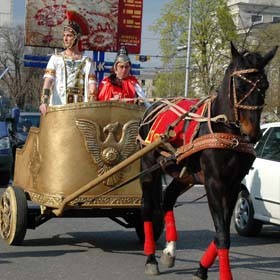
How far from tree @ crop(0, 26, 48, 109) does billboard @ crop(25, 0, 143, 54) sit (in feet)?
119

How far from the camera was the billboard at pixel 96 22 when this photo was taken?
26.8 meters

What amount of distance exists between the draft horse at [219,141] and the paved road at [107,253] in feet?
1.86

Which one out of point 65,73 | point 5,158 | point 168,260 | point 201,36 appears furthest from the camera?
point 201,36

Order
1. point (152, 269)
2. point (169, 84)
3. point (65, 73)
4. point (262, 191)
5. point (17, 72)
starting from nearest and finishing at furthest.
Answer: point (152, 269)
point (65, 73)
point (262, 191)
point (169, 84)
point (17, 72)

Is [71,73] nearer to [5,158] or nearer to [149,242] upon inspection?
[149,242]

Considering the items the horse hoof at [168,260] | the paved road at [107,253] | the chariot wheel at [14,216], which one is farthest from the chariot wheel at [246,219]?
the chariot wheel at [14,216]

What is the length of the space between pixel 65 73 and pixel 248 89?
3320 mm

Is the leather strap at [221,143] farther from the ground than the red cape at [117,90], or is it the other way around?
the red cape at [117,90]

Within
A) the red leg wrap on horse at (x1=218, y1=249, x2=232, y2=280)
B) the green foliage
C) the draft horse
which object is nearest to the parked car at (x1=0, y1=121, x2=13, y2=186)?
the draft horse

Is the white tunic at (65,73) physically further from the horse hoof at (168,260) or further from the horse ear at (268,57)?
the horse ear at (268,57)

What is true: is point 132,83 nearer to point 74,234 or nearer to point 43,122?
point 43,122

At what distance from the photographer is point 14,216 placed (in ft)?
28.0

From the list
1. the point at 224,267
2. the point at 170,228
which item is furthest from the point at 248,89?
the point at 170,228

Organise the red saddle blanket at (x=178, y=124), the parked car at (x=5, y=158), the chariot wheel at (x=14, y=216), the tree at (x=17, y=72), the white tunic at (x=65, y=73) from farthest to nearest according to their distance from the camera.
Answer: the tree at (x=17, y=72)
the parked car at (x=5, y=158)
the white tunic at (x=65, y=73)
the chariot wheel at (x=14, y=216)
the red saddle blanket at (x=178, y=124)
